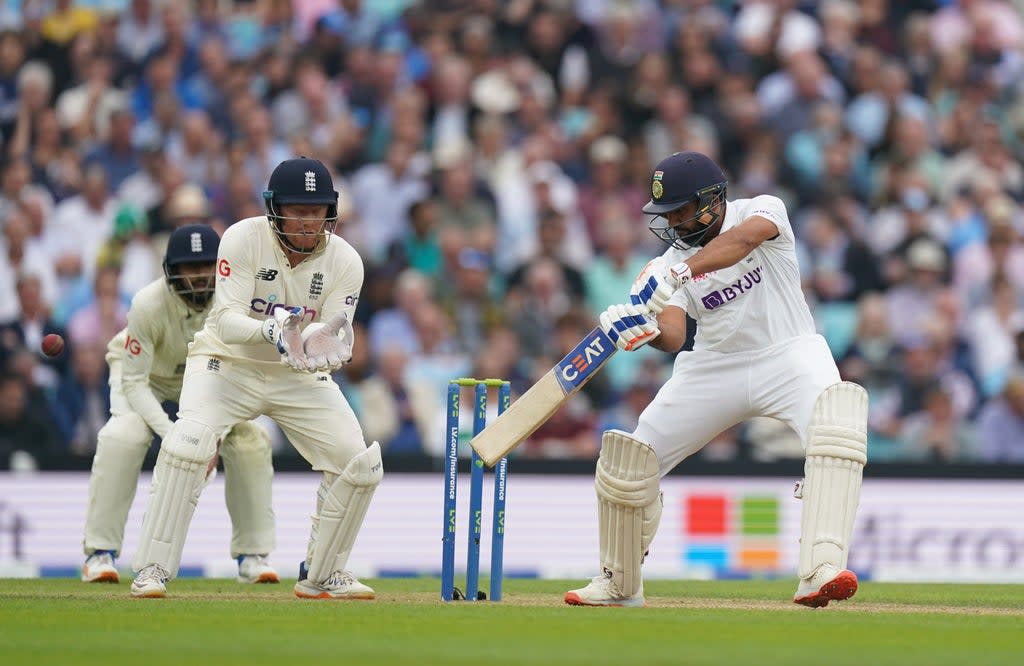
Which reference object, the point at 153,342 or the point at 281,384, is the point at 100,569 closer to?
the point at 153,342

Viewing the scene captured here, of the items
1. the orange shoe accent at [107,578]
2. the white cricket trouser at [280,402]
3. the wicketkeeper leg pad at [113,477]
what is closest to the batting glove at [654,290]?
the white cricket trouser at [280,402]

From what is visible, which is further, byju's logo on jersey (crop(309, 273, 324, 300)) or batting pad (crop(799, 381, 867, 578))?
byju's logo on jersey (crop(309, 273, 324, 300))

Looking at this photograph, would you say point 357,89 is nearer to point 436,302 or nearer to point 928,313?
point 436,302

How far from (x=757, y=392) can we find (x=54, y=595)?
3.40 metres

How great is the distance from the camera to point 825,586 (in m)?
7.43

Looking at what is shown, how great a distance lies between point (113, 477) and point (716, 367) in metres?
3.47

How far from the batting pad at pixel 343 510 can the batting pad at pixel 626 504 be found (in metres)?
1.05

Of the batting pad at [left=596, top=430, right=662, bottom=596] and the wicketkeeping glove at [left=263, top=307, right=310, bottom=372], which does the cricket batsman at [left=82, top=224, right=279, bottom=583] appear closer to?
the wicketkeeping glove at [left=263, top=307, right=310, bottom=372]

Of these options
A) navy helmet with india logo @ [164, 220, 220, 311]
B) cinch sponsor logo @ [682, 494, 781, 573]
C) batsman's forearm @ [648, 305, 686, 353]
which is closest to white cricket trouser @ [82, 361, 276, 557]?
navy helmet with india logo @ [164, 220, 220, 311]

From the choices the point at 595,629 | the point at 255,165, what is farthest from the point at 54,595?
the point at 255,165

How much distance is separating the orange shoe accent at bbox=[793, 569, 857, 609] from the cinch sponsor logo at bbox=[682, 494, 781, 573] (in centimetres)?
400

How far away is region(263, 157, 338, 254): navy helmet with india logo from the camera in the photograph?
7.95 m

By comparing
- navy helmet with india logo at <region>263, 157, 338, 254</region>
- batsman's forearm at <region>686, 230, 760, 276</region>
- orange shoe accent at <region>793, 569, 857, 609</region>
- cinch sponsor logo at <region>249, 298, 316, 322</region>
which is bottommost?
orange shoe accent at <region>793, 569, 857, 609</region>

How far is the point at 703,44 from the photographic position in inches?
598
